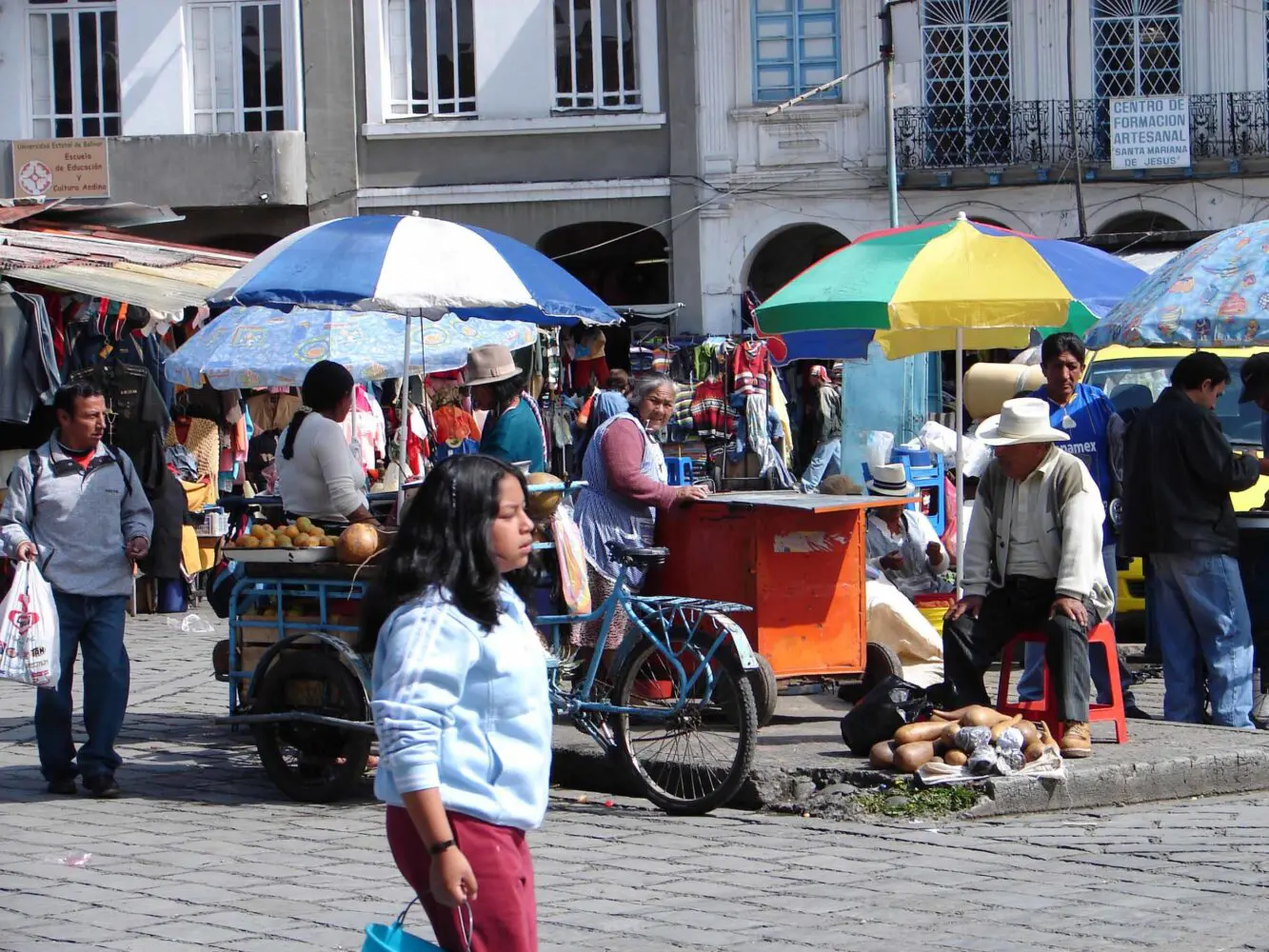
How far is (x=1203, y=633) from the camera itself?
9.12m

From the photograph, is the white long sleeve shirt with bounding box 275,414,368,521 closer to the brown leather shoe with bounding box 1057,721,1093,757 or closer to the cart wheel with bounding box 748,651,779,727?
the cart wheel with bounding box 748,651,779,727

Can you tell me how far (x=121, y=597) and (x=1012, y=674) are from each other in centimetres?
537

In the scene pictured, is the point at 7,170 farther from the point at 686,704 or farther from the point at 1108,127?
the point at 686,704

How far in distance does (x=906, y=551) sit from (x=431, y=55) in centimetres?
1649

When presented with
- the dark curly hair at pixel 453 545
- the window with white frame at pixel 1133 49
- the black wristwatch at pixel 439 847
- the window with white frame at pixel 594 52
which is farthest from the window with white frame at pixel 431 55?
the black wristwatch at pixel 439 847

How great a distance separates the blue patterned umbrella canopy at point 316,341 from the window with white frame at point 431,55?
1154cm

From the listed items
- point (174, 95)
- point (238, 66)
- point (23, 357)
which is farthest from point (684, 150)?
point (23, 357)

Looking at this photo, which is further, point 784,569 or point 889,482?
point 889,482

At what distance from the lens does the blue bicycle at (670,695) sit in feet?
24.4

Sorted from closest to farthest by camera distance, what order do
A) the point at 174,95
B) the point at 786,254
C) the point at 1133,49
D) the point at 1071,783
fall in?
the point at 1071,783 → the point at 1133,49 → the point at 174,95 → the point at 786,254

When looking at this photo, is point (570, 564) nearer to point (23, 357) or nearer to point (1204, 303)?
point (1204, 303)

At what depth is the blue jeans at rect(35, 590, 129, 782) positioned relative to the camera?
26.8 feet

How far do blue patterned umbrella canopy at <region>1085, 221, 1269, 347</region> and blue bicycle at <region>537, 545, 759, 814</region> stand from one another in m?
2.98

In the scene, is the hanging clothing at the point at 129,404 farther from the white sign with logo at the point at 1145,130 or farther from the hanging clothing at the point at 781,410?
the white sign with logo at the point at 1145,130
